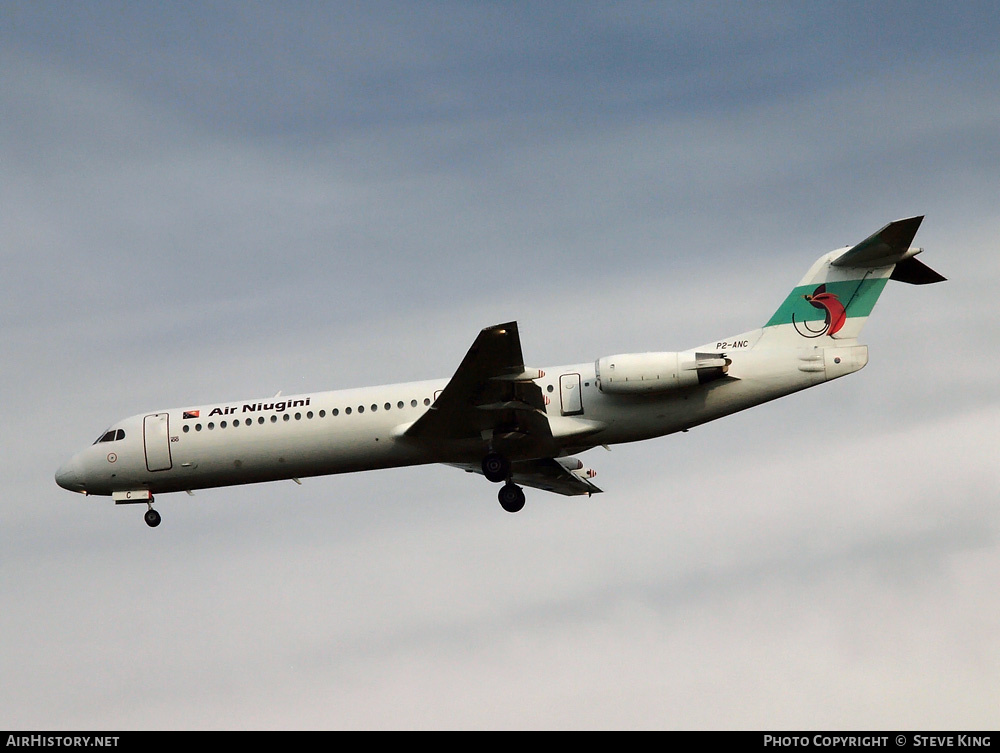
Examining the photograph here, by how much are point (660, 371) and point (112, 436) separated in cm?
1611

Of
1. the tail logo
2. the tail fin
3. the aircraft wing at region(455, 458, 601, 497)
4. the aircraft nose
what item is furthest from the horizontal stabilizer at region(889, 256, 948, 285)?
the aircraft nose

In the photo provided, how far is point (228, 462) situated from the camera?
115 feet

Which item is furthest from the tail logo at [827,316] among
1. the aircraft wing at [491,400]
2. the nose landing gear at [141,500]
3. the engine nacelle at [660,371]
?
the nose landing gear at [141,500]

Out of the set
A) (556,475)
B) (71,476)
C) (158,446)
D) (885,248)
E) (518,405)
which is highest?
(885,248)

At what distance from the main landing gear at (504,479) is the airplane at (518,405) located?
3 cm

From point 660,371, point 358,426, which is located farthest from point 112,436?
point 660,371

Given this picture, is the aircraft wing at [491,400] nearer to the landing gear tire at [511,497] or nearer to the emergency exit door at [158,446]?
the landing gear tire at [511,497]

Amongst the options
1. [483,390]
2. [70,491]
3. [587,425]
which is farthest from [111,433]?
[587,425]

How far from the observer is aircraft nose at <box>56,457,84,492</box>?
36562mm

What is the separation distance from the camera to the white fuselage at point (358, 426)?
105 feet

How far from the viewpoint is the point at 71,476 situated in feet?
120

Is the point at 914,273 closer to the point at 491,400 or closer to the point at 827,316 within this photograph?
the point at 827,316

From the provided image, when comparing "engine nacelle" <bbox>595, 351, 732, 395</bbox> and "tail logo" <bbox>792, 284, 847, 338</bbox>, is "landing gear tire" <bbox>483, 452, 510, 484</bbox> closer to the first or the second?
"engine nacelle" <bbox>595, 351, 732, 395</bbox>
